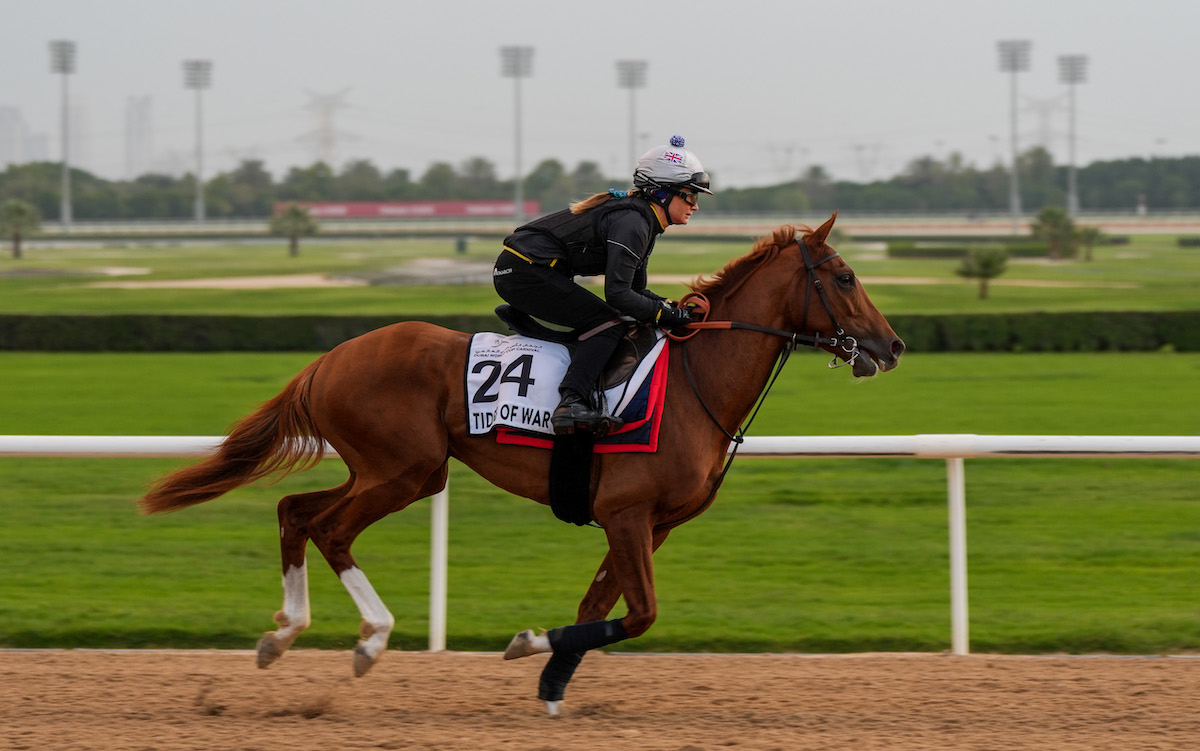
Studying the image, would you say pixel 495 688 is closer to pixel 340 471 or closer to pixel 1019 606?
pixel 1019 606

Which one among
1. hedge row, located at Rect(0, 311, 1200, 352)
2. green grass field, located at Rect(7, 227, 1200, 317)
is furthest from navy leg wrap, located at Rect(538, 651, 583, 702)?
green grass field, located at Rect(7, 227, 1200, 317)

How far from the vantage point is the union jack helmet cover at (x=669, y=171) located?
13.5 feet

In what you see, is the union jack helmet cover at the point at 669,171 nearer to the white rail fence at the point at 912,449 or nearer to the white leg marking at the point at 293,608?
the white rail fence at the point at 912,449

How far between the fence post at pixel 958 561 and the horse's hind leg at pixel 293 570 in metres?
2.33

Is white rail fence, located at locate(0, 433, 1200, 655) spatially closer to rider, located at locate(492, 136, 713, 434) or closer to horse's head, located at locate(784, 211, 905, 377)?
horse's head, located at locate(784, 211, 905, 377)

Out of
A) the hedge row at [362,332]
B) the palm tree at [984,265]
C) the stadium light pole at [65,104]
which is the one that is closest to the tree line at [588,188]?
Result: the stadium light pole at [65,104]

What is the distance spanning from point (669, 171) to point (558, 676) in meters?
1.72

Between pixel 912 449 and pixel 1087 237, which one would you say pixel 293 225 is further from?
pixel 912 449

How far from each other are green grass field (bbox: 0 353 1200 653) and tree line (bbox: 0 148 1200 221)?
53.1 meters

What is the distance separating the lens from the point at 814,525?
725cm

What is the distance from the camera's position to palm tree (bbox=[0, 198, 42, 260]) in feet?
141

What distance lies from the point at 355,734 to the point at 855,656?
6.53ft

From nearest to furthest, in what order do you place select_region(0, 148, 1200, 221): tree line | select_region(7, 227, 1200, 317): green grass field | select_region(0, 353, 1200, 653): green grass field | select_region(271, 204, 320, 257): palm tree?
1. select_region(0, 353, 1200, 653): green grass field
2. select_region(7, 227, 1200, 317): green grass field
3. select_region(271, 204, 320, 257): palm tree
4. select_region(0, 148, 1200, 221): tree line

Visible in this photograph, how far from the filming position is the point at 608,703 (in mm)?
4074
